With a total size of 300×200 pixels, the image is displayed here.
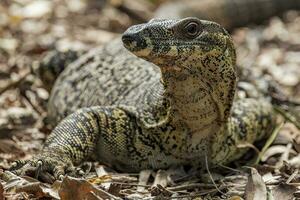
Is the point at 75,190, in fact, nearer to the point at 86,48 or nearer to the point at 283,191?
the point at 283,191

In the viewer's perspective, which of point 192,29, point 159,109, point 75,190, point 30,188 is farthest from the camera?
point 159,109

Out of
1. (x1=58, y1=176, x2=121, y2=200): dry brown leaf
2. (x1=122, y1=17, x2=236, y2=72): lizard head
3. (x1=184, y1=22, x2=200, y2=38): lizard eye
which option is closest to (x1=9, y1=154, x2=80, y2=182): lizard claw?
(x1=58, y1=176, x2=121, y2=200): dry brown leaf

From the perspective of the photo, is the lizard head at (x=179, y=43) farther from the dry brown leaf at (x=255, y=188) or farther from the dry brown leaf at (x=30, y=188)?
the dry brown leaf at (x=30, y=188)

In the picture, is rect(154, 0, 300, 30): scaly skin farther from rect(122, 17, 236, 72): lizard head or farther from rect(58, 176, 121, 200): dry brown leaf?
rect(58, 176, 121, 200): dry brown leaf

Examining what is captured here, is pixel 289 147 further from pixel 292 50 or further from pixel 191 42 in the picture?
pixel 292 50

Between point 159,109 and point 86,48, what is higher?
point 86,48

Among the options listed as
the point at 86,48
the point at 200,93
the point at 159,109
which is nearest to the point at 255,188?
the point at 200,93

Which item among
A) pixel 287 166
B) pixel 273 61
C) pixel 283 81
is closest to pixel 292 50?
pixel 273 61

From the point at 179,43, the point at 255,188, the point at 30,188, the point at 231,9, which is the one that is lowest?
the point at 30,188
